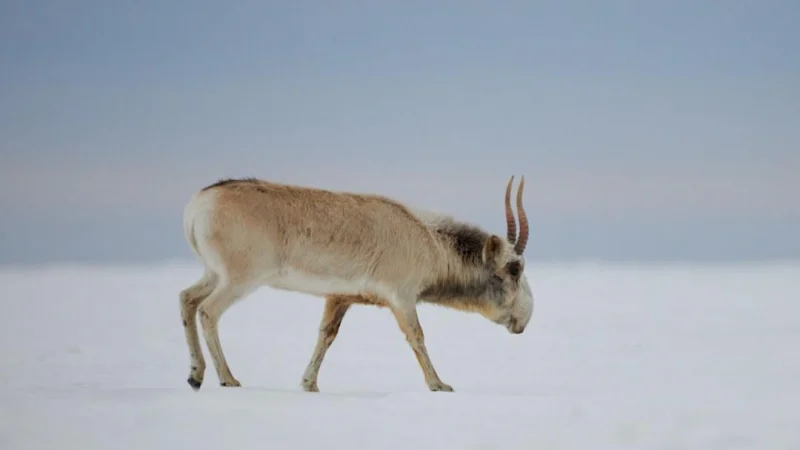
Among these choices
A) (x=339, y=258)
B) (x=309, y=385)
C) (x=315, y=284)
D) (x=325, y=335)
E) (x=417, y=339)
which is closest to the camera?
(x=315, y=284)

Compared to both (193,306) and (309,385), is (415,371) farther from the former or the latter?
(193,306)

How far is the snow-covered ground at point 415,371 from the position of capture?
7.23 meters

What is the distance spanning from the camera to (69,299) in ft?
77.8

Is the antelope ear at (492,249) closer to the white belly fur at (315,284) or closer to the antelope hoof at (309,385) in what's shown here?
the white belly fur at (315,284)

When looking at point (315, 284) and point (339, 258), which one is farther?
point (339, 258)

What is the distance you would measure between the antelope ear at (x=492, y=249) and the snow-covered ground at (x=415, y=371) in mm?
1634

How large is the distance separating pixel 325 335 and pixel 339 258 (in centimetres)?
125

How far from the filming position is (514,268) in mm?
11000

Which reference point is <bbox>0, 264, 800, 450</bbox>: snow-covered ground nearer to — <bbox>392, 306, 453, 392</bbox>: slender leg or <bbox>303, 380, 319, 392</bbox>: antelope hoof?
<bbox>392, 306, 453, 392</bbox>: slender leg

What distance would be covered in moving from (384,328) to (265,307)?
3.93m

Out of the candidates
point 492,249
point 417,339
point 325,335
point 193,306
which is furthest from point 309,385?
point 492,249

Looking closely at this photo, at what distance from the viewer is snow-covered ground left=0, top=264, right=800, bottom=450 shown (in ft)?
23.7

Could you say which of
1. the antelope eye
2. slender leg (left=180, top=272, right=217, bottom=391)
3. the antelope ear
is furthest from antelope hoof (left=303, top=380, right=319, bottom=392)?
the antelope eye

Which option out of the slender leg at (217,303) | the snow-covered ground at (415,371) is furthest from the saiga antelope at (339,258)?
the snow-covered ground at (415,371)
